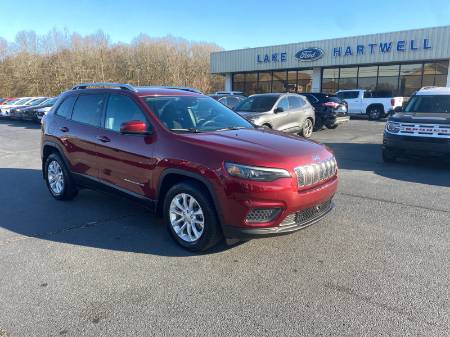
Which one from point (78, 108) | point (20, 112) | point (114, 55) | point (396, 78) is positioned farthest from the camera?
point (114, 55)

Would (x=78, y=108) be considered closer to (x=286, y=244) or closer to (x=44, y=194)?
(x=44, y=194)

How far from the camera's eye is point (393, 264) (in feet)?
12.1

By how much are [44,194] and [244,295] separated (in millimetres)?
4633

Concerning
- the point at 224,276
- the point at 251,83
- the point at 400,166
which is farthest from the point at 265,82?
the point at 224,276

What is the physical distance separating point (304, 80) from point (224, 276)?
97.1 ft

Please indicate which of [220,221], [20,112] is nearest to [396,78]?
[20,112]

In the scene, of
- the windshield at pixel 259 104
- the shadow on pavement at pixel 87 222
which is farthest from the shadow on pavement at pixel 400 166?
the shadow on pavement at pixel 87 222

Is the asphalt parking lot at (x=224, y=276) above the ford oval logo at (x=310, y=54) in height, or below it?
below

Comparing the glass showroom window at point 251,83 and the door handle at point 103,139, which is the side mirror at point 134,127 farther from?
the glass showroom window at point 251,83

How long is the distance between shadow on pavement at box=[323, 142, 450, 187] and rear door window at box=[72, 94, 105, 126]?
5.62 metres

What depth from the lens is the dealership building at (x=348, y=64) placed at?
24181 millimetres

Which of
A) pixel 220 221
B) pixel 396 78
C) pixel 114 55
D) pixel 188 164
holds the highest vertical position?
pixel 114 55

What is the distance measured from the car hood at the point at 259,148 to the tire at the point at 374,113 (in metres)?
20.1

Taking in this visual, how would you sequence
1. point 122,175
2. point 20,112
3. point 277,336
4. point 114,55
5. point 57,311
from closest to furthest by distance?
1. point 277,336
2. point 57,311
3. point 122,175
4. point 20,112
5. point 114,55
